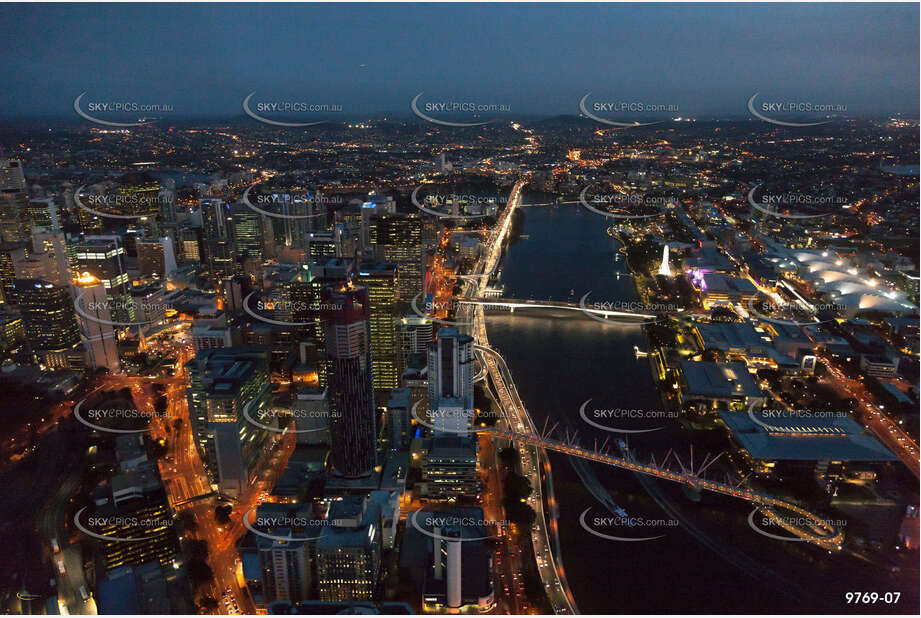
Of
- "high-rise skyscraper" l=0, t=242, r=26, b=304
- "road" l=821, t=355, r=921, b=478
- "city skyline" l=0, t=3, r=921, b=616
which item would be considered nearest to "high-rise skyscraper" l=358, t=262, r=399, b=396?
"city skyline" l=0, t=3, r=921, b=616

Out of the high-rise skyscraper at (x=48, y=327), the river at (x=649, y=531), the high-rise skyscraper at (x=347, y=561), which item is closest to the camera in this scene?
the high-rise skyscraper at (x=347, y=561)

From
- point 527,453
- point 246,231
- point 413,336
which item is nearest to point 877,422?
point 527,453

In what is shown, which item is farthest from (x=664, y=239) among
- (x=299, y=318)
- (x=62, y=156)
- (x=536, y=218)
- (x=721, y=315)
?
(x=62, y=156)

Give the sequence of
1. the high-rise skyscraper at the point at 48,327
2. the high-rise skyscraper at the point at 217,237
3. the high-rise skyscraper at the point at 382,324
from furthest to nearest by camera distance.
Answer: the high-rise skyscraper at the point at 217,237 < the high-rise skyscraper at the point at 48,327 < the high-rise skyscraper at the point at 382,324

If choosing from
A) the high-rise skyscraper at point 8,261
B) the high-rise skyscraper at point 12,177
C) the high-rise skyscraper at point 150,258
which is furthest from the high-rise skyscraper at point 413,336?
the high-rise skyscraper at point 12,177

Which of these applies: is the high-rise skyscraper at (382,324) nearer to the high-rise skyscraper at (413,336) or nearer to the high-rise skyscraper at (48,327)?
the high-rise skyscraper at (413,336)

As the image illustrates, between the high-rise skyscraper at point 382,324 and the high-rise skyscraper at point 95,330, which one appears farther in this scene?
the high-rise skyscraper at point 95,330
